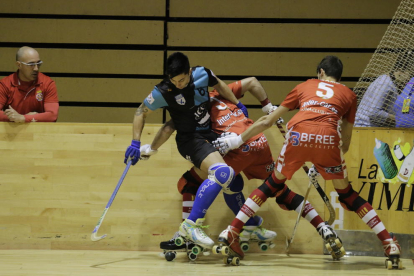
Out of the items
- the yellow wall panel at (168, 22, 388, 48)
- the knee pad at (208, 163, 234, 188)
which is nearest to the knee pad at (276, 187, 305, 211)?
Result: the knee pad at (208, 163, 234, 188)

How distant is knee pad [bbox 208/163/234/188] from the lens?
3.67m

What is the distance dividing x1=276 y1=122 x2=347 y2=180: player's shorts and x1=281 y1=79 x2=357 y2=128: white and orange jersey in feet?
0.20

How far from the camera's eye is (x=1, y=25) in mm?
6430

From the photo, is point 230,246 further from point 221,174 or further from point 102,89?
point 102,89

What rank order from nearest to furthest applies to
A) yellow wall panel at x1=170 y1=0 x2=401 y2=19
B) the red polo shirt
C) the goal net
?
the goal net < the red polo shirt < yellow wall panel at x1=170 y1=0 x2=401 y2=19

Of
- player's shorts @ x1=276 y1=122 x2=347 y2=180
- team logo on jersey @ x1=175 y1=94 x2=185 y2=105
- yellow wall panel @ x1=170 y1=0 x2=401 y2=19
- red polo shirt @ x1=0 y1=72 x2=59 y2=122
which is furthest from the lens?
yellow wall panel @ x1=170 y1=0 x2=401 y2=19

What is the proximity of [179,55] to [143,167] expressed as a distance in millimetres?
1037

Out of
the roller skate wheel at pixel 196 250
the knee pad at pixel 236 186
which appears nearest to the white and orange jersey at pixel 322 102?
the knee pad at pixel 236 186

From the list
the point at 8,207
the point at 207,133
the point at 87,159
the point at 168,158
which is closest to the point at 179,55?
the point at 207,133

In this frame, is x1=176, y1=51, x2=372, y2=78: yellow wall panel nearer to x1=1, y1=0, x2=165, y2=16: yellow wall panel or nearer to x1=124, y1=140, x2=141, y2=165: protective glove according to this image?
x1=1, y1=0, x2=165, y2=16: yellow wall panel

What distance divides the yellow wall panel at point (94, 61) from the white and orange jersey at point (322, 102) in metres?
3.04

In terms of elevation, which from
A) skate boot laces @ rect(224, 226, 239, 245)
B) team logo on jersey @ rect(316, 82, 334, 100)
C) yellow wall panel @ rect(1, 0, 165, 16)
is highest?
team logo on jersey @ rect(316, 82, 334, 100)

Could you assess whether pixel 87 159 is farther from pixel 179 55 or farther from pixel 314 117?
pixel 314 117

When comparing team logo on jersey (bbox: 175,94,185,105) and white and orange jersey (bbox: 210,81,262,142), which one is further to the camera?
white and orange jersey (bbox: 210,81,262,142)
